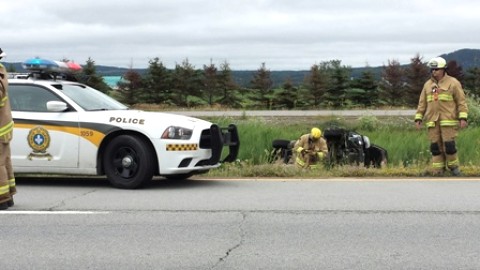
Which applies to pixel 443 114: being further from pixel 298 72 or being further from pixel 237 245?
pixel 298 72

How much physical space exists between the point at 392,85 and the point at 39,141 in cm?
3238

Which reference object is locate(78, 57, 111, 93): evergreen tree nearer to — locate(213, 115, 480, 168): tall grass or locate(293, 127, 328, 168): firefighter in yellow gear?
locate(213, 115, 480, 168): tall grass

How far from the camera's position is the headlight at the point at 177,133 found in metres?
8.35

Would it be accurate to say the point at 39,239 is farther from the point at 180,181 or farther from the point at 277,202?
the point at 180,181

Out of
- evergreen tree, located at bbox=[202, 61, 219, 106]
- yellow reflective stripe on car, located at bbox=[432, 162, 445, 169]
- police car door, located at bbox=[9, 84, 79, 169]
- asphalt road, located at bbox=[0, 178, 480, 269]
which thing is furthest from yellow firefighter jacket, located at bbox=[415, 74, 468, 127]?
evergreen tree, located at bbox=[202, 61, 219, 106]

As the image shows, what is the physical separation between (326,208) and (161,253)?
95.3 inches

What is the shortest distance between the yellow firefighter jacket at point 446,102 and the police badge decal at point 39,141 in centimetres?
570

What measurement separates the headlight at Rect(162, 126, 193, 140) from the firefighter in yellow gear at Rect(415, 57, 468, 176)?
3940mm

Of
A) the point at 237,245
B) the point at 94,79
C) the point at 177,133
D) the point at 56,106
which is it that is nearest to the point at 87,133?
the point at 56,106

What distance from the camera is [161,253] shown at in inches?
213

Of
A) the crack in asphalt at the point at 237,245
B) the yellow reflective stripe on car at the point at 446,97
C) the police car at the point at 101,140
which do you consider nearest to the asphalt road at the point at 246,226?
the crack in asphalt at the point at 237,245

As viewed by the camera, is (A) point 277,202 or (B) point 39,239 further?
(A) point 277,202

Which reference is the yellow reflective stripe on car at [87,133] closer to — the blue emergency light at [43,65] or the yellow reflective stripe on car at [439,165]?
the blue emergency light at [43,65]

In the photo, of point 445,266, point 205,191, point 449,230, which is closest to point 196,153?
point 205,191
